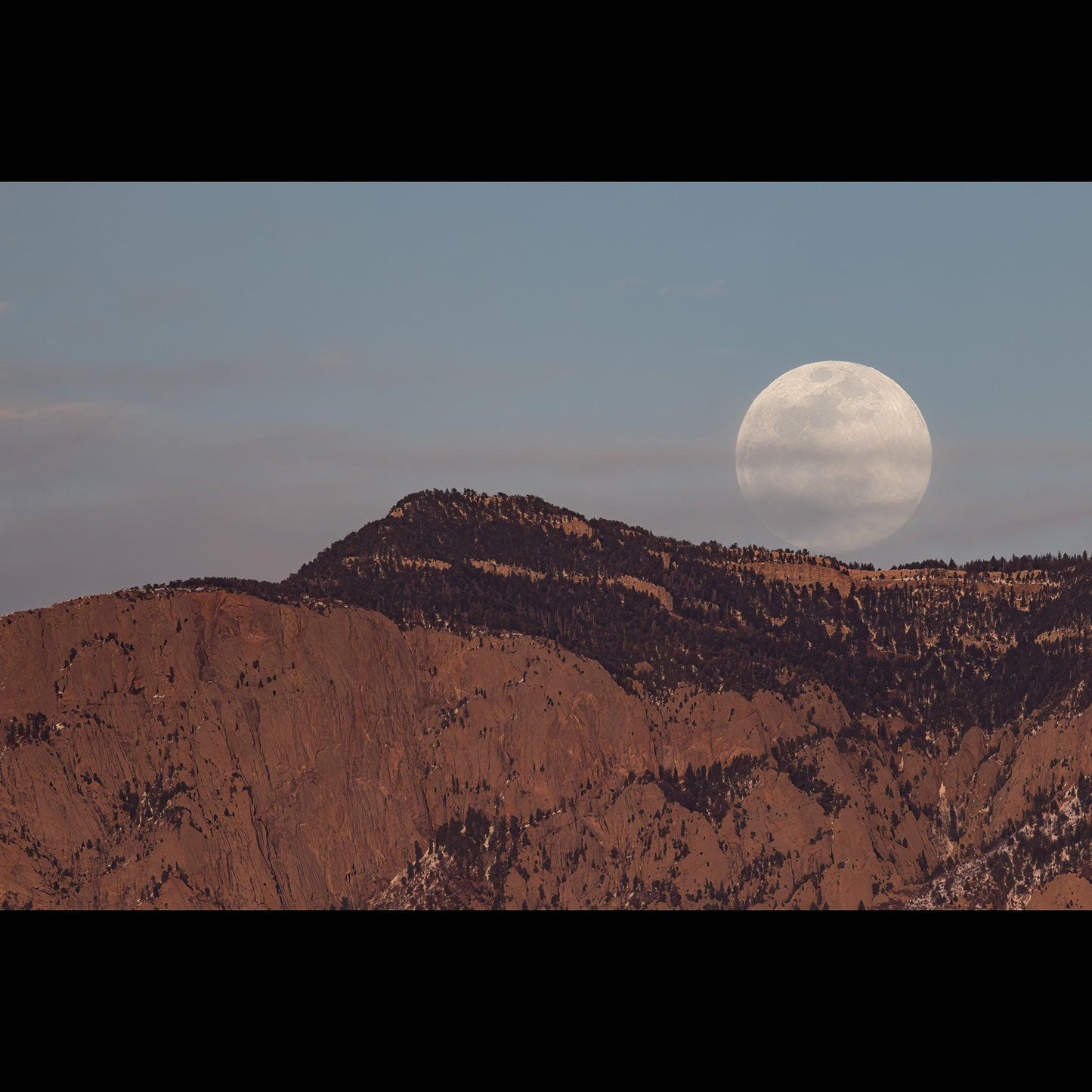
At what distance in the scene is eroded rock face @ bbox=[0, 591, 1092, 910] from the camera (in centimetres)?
7606

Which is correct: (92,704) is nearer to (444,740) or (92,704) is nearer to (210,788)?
(210,788)

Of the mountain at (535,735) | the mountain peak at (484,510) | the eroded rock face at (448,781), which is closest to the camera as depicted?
the eroded rock face at (448,781)

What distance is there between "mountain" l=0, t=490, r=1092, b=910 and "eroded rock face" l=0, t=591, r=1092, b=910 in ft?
0.39

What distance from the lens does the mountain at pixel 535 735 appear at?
76.5m

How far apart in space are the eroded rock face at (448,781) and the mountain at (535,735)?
12cm

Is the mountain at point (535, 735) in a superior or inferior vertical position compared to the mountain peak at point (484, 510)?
inferior

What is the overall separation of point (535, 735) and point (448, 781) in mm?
4519

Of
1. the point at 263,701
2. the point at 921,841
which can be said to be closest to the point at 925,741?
the point at 921,841

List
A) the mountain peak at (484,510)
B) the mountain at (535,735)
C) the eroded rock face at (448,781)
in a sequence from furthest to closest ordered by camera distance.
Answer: the mountain peak at (484,510) < the mountain at (535,735) < the eroded rock face at (448,781)

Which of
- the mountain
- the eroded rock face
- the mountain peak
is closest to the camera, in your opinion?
the eroded rock face

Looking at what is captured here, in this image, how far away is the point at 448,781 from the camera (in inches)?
3189

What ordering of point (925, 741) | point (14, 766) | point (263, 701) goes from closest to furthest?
point (14, 766) → point (263, 701) → point (925, 741)

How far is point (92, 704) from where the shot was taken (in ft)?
Result: 257

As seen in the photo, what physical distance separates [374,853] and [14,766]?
15443mm
